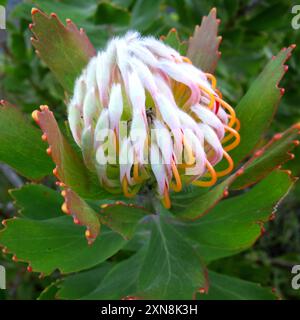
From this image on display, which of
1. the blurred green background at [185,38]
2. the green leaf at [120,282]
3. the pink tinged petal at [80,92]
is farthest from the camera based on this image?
the blurred green background at [185,38]

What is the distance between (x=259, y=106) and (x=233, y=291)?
1.95ft

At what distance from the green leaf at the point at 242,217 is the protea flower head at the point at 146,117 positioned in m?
0.13

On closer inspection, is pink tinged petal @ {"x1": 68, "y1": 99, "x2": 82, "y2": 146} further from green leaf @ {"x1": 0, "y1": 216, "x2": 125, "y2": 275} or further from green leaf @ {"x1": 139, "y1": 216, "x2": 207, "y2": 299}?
green leaf @ {"x1": 139, "y1": 216, "x2": 207, "y2": 299}

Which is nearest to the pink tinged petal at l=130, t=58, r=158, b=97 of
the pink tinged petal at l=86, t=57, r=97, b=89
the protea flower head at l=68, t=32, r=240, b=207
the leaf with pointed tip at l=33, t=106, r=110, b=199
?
the protea flower head at l=68, t=32, r=240, b=207

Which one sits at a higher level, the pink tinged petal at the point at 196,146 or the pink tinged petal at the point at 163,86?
the pink tinged petal at the point at 163,86

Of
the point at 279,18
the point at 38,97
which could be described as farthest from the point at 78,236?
the point at 279,18

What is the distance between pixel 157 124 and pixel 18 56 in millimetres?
1652

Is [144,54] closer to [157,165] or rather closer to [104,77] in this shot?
[104,77]

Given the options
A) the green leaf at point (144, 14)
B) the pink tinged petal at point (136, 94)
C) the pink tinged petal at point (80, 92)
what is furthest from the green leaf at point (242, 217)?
the green leaf at point (144, 14)

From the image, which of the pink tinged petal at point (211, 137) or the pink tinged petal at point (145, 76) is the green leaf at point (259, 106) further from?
the pink tinged petal at point (145, 76)

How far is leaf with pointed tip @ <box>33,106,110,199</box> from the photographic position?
1.15 meters

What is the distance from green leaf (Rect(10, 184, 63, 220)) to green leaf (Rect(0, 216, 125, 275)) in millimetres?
112

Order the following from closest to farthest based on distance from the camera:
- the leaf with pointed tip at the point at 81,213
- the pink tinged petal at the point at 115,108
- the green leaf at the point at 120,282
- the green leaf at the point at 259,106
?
the leaf with pointed tip at the point at 81,213
the pink tinged petal at the point at 115,108
the green leaf at the point at 259,106
the green leaf at the point at 120,282

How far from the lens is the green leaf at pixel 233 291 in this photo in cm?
162
